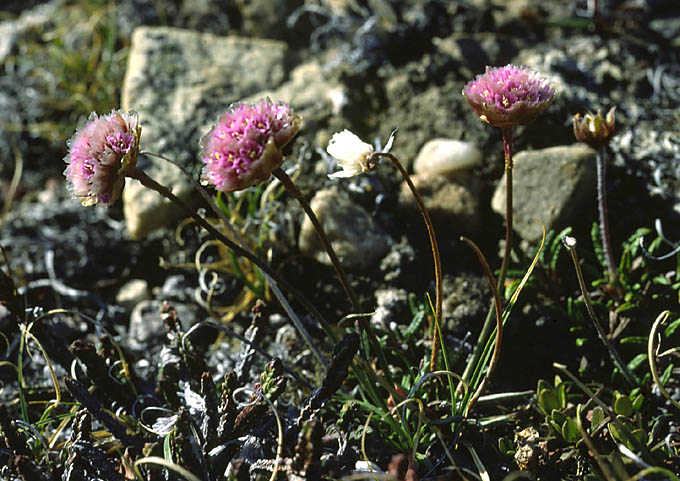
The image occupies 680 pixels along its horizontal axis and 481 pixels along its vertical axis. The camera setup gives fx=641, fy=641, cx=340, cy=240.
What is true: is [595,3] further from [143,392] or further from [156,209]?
[143,392]

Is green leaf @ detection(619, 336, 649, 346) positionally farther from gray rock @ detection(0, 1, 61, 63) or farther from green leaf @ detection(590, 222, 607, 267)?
gray rock @ detection(0, 1, 61, 63)

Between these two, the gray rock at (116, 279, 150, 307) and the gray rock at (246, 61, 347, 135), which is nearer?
the gray rock at (116, 279, 150, 307)

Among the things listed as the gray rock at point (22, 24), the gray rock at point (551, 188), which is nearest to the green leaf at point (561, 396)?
the gray rock at point (551, 188)

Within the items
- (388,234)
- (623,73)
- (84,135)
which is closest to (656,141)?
(623,73)

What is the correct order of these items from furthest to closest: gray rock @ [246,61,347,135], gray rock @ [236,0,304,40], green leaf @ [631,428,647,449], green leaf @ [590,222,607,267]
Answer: gray rock @ [236,0,304,40] < gray rock @ [246,61,347,135] < green leaf @ [590,222,607,267] < green leaf @ [631,428,647,449]

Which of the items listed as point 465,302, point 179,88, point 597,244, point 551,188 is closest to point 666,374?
point 597,244

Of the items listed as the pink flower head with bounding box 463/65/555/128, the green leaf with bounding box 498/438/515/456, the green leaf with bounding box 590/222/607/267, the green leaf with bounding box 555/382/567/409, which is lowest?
the green leaf with bounding box 498/438/515/456

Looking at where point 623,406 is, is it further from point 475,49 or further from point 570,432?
point 475,49

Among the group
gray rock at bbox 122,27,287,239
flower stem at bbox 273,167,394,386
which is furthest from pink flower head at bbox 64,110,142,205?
gray rock at bbox 122,27,287,239
